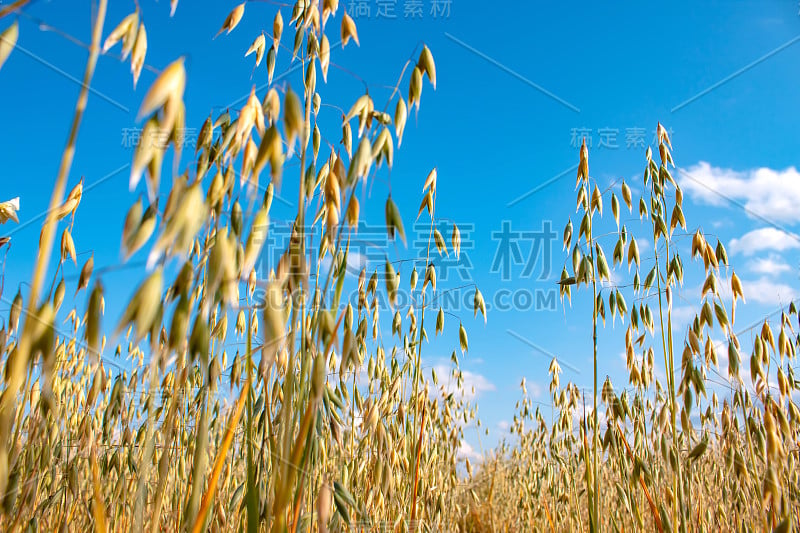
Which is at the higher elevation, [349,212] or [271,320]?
[349,212]

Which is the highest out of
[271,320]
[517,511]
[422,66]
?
[422,66]

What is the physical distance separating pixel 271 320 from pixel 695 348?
1.64 meters

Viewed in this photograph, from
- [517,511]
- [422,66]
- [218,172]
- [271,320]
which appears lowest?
[517,511]

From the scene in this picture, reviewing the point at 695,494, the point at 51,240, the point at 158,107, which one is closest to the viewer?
the point at 51,240

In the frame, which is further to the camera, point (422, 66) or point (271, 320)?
point (422, 66)

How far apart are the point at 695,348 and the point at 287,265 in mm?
1599

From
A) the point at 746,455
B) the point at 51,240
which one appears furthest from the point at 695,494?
the point at 51,240

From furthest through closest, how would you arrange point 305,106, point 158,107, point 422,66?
point 422,66, point 305,106, point 158,107

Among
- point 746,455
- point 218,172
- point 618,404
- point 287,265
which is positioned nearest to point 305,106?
point 218,172

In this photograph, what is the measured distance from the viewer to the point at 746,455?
7.90ft

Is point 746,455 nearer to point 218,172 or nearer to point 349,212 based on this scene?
point 349,212

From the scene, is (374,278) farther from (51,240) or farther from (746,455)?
(746,455)

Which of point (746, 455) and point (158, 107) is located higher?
point (158, 107)

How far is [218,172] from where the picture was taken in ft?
3.00
